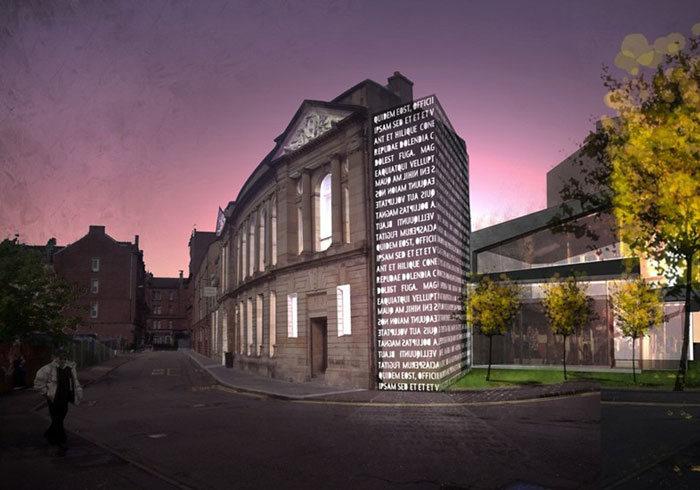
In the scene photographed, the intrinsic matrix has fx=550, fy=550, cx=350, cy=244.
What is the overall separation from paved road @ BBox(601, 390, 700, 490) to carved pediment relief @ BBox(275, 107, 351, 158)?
2226cm

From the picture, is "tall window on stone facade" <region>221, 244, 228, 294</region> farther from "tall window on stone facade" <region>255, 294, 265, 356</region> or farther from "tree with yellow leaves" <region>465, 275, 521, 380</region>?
"tree with yellow leaves" <region>465, 275, 521, 380</region>

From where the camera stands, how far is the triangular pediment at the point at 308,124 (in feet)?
90.4

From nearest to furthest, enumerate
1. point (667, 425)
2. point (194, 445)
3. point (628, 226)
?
point (628, 226)
point (667, 425)
point (194, 445)

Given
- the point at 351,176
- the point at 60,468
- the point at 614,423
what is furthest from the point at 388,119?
the point at 614,423

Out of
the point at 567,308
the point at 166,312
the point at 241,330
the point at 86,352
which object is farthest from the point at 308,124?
the point at 166,312

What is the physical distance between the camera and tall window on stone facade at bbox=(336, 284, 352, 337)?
25.8 meters

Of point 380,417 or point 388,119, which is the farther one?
point 388,119

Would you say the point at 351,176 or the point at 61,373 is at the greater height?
the point at 351,176

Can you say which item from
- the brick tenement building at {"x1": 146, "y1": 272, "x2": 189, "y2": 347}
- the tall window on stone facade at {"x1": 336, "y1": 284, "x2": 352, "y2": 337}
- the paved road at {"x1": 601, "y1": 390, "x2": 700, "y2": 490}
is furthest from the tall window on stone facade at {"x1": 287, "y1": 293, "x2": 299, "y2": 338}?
the brick tenement building at {"x1": 146, "y1": 272, "x2": 189, "y2": 347}

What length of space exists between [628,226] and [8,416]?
754 inches

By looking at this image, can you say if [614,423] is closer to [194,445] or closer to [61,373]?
[194,445]

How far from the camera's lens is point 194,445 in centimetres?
1195

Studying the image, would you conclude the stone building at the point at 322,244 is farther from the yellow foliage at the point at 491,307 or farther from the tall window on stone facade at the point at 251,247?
the tall window on stone facade at the point at 251,247

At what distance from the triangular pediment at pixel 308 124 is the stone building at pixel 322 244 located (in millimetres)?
55
